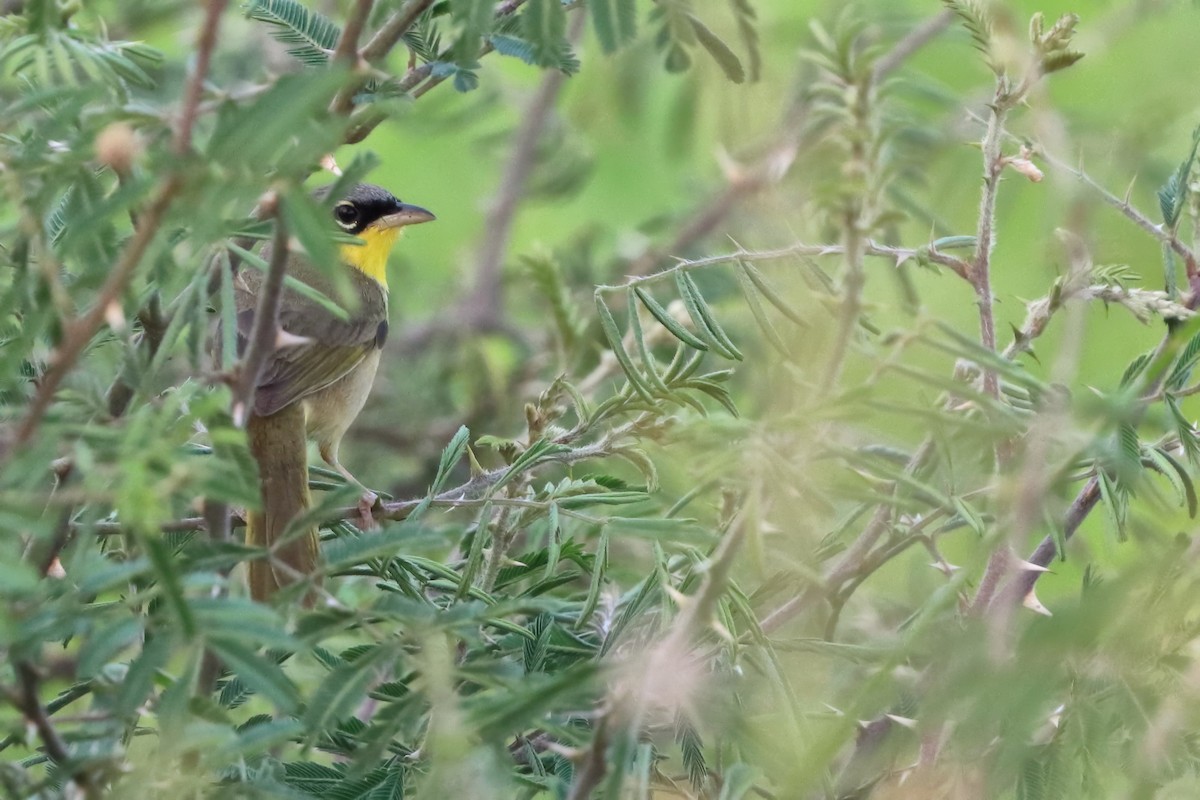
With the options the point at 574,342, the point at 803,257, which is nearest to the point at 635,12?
the point at 803,257

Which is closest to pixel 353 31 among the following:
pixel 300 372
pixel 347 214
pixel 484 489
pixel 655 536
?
pixel 655 536

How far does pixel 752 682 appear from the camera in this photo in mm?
1970

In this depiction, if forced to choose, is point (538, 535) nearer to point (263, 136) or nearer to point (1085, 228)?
point (1085, 228)

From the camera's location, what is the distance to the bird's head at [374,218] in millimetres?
4383

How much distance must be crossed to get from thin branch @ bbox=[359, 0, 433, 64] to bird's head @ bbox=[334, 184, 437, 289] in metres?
2.54

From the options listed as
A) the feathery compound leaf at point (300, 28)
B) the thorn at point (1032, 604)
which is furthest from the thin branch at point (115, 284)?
the thorn at point (1032, 604)

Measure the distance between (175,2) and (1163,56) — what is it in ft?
10.5

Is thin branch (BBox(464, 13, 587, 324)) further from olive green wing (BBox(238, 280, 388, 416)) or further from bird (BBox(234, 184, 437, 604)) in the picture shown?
olive green wing (BBox(238, 280, 388, 416))

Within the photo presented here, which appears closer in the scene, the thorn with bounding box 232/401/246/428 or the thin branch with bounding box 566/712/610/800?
the thin branch with bounding box 566/712/610/800

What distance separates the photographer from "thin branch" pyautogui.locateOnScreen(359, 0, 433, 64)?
1.71 meters

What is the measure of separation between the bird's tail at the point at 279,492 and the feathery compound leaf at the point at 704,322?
68 cm

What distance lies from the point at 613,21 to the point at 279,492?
5.14 ft

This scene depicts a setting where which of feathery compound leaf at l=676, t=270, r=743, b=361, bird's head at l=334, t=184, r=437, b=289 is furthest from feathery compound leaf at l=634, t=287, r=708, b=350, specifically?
bird's head at l=334, t=184, r=437, b=289

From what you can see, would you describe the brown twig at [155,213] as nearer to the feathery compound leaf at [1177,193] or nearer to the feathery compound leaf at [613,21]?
the feathery compound leaf at [613,21]
